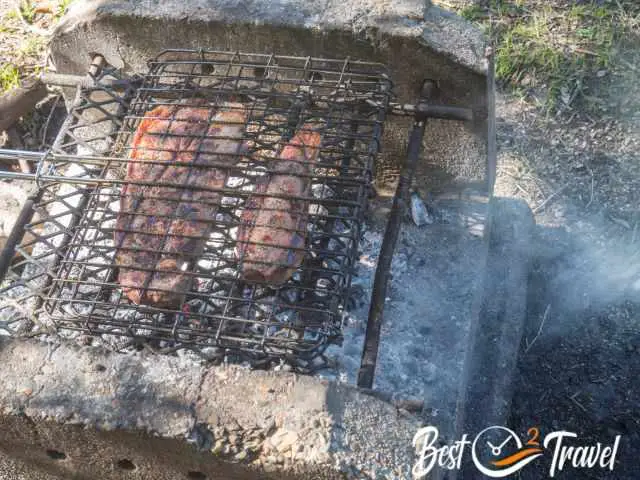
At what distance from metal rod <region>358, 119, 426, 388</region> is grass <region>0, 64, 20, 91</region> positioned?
10.9ft

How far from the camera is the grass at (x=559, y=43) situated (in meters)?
4.72

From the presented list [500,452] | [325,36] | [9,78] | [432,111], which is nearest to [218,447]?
[500,452]

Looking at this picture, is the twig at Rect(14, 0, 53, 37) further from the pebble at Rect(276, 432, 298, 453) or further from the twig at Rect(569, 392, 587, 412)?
the twig at Rect(569, 392, 587, 412)

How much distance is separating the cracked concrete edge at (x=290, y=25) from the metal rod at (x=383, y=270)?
1.42 ft

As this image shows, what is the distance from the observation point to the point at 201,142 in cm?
279

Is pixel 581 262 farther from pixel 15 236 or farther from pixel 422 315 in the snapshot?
pixel 15 236

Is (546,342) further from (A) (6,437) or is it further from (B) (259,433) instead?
(A) (6,437)

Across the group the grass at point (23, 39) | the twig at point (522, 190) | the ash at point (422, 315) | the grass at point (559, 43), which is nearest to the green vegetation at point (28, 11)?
the grass at point (23, 39)

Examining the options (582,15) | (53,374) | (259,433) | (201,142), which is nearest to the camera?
(259,433)

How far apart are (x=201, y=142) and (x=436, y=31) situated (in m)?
1.29

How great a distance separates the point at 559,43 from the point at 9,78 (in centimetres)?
420

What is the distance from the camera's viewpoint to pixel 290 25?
3.19m

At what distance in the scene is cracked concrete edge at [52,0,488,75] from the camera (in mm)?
3127

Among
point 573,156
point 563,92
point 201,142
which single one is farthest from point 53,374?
point 563,92
